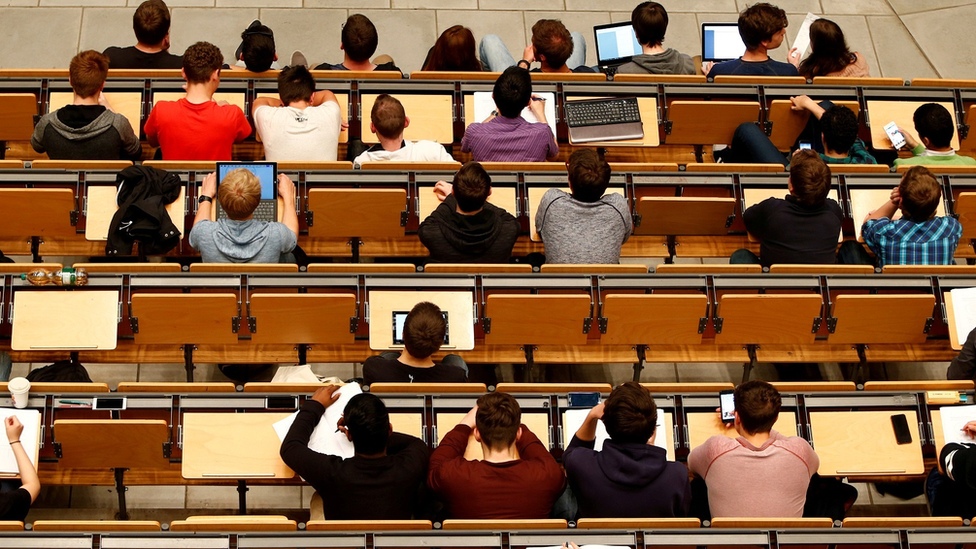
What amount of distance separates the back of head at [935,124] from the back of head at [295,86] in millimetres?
3584

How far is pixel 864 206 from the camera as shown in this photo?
Answer: 17.6 feet

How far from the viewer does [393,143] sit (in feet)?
17.5

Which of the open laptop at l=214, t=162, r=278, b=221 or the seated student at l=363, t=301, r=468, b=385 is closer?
the seated student at l=363, t=301, r=468, b=385

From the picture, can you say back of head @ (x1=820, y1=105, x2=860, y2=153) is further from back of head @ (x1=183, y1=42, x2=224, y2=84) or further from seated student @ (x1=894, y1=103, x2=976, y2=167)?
back of head @ (x1=183, y1=42, x2=224, y2=84)

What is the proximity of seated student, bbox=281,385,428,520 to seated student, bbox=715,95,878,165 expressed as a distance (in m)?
3.11

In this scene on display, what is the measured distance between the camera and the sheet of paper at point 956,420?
4.27 metres

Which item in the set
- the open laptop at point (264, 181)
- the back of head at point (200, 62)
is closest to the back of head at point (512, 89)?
the open laptop at point (264, 181)

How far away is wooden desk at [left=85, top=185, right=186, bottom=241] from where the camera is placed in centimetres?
491

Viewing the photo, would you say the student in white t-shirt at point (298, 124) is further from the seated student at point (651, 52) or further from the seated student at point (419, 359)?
the seated student at point (651, 52)

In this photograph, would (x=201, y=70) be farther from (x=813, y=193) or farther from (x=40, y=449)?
(x=813, y=193)

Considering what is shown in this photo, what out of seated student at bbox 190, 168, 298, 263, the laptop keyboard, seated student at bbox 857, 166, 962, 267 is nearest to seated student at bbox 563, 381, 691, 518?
seated student at bbox 190, 168, 298, 263

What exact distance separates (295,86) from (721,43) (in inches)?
123

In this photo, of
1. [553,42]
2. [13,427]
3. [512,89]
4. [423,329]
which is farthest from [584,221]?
[13,427]

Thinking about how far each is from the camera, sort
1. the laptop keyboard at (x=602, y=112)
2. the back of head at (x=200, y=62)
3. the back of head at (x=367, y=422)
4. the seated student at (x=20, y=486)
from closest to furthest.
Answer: the back of head at (x=367, y=422) < the seated student at (x=20, y=486) < the back of head at (x=200, y=62) < the laptop keyboard at (x=602, y=112)
